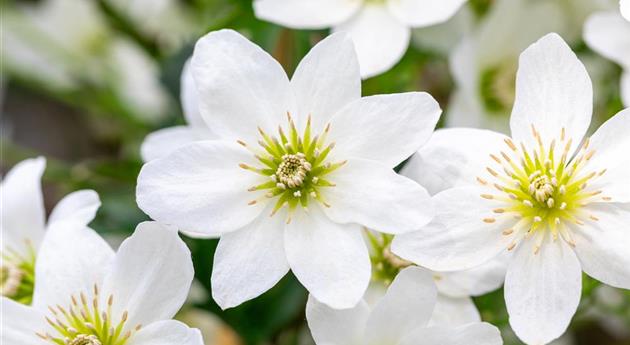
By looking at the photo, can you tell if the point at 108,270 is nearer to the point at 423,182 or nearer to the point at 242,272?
the point at 242,272

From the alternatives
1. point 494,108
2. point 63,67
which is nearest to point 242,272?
point 494,108

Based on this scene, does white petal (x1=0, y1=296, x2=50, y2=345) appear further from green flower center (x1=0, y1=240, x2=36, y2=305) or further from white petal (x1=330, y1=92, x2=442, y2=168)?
white petal (x1=330, y1=92, x2=442, y2=168)

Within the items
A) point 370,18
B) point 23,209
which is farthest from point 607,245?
point 23,209

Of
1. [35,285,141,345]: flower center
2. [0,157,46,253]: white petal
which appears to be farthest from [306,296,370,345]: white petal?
[0,157,46,253]: white petal

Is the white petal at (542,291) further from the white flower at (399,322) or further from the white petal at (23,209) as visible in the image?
the white petal at (23,209)

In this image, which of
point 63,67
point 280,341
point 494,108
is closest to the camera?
point 494,108
